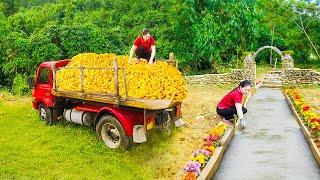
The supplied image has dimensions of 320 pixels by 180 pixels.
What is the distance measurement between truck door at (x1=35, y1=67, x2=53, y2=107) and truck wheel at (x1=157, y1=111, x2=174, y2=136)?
11.9 ft

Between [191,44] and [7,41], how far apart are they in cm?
1233

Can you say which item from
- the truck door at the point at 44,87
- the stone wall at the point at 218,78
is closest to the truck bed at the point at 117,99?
the truck door at the point at 44,87

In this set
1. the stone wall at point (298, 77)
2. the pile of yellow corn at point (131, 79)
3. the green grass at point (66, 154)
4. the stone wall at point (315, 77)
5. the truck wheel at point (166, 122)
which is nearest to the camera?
the green grass at point (66, 154)

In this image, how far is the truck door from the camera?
43.1ft

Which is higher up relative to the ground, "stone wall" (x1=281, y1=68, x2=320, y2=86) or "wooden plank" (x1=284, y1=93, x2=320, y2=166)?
"stone wall" (x1=281, y1=68, x2=320, y2=86)

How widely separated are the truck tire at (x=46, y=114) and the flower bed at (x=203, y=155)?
494cm

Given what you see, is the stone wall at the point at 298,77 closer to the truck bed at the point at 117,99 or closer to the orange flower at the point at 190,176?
the truck bed at the point at 117,99

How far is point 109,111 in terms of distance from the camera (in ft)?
35.6

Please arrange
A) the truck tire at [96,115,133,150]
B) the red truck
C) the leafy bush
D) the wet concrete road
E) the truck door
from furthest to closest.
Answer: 1. the leafy bush
2. the truck door
3. the truck tire at [96,115,133,150]
4. the red truck
5. the wet concrete road

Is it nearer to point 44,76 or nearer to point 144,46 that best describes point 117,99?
point 144,46

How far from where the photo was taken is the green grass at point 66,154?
9406 millimetres

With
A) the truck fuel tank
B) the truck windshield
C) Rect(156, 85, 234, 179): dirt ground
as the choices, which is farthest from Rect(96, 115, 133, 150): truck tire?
the truck windshield

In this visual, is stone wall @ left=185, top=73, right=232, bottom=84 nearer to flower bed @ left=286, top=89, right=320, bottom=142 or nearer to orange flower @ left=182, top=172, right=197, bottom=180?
flower bed @ left=286, top=89, right=320, bottom=142

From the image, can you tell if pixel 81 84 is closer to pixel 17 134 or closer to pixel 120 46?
pixel 17 134
